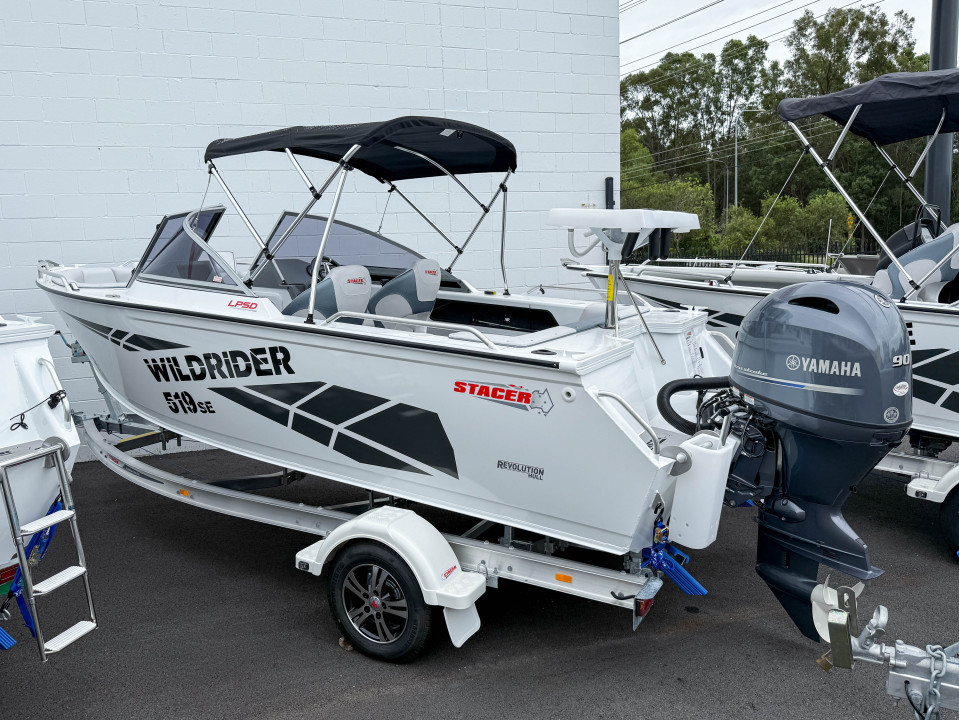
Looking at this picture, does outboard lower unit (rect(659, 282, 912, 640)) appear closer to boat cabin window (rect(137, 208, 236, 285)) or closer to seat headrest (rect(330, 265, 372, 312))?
seat headrest (rect(330, 265, 372, 312))

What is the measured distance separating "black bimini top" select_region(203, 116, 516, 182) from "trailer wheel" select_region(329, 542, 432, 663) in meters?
1.85

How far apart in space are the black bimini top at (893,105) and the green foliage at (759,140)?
24258mm

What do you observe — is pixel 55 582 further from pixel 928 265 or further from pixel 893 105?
pixel 893 105

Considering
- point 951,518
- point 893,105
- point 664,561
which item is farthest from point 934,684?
point 893,105

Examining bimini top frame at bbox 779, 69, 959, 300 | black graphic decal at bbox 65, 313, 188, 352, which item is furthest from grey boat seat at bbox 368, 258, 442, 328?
bimini top frame at bbox 779, 69, 959, 300

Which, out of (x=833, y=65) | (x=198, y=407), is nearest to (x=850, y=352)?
(x=198, y=407)

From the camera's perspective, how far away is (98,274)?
5430 millimetres

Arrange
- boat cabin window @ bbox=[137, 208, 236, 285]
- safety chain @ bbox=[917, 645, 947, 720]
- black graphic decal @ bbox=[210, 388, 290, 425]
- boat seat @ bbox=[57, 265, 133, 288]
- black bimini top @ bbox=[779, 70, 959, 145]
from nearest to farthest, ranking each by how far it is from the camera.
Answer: safety chain @ bbox=[917, 645, 947, 720] < black graphic decal @ bbox=[210, 388, 290, 425] < boat cabin window @ bbox=[137, 208, 236, 285] < black bimini top @ bbox=[779, 70, 959, 145] < boat seat @ bbox=[57, 265, 133, 288]

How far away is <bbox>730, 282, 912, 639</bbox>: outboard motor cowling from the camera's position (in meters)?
2.64

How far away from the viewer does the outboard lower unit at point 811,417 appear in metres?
2.65

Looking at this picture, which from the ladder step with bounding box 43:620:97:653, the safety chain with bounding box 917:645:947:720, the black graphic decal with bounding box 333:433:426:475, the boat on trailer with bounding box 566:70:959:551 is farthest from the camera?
the boat on trailer with bounding box 566:70:959:551

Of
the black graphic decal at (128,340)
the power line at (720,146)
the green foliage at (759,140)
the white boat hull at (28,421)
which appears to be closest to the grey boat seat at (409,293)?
the black graphic decal at (128,340)

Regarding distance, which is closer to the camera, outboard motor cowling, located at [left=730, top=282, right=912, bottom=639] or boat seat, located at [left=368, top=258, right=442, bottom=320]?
outboard motor cowling, located at [left=730, top=282, right=912, bottom=639]

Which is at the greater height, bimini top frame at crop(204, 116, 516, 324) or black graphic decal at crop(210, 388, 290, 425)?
bimini top frame at crop(204, 116, 516, 324)
